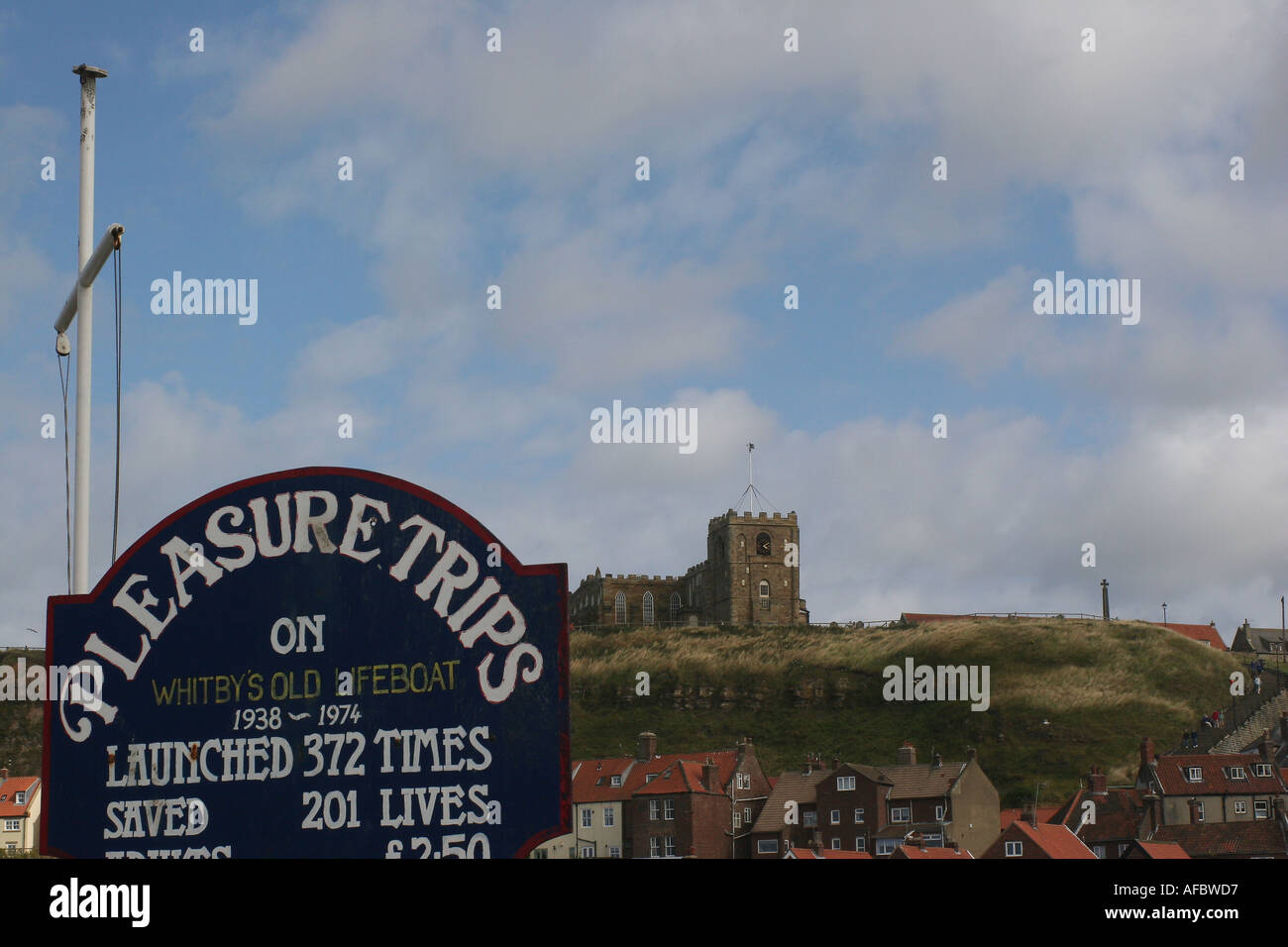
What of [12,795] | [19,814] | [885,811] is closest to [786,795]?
[885,811]

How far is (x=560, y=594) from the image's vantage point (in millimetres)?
9969

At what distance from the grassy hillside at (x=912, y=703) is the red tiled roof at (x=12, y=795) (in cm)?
3970

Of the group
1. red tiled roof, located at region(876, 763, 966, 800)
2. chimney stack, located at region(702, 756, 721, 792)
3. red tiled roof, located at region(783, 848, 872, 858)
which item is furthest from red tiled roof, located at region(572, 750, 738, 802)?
red tiled roof, located at region(876, 763, 966, 800)

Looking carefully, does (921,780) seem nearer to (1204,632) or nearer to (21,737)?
(21,737)

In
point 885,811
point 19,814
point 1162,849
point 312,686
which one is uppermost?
point 312,686

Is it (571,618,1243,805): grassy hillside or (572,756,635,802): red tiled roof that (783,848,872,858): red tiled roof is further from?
(571,618,1243,805): grassy hillside

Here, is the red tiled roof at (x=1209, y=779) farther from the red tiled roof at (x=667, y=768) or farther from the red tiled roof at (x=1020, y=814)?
the red tiled roof at (x=667, y=768)

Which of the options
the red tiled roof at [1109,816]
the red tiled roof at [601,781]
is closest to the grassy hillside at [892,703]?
the red tiled roof at [601,781]

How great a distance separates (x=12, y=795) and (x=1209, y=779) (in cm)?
6637

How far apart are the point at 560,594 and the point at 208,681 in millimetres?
2955

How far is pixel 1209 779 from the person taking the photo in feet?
261

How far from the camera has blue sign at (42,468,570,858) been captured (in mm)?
10000
